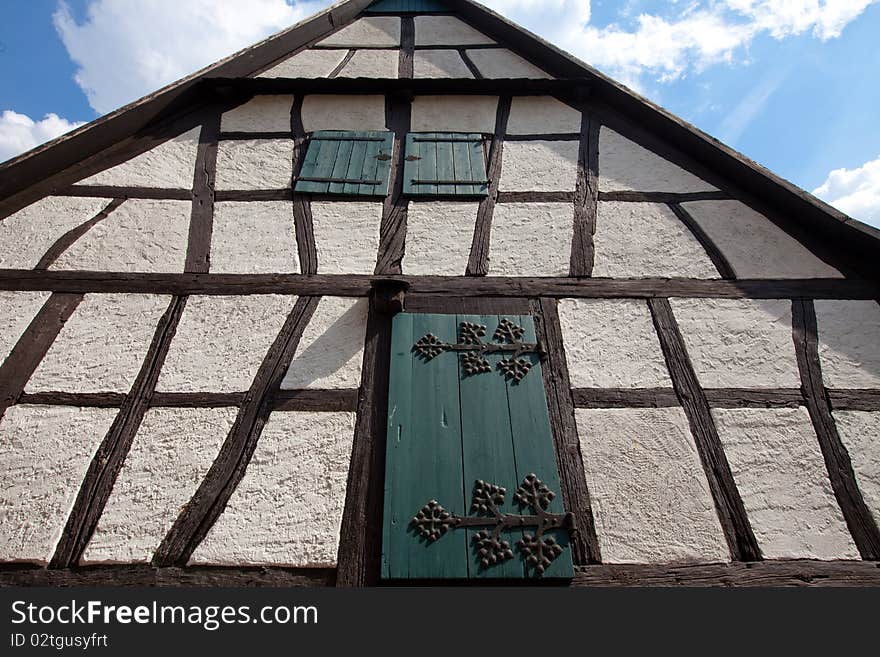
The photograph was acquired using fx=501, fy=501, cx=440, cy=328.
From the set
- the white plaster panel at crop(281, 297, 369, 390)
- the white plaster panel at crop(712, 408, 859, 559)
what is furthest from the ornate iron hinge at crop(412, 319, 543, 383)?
the white plaster panel at crop(712, 408, 859, 559)

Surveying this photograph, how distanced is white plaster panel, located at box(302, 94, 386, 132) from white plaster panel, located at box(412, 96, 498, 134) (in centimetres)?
35

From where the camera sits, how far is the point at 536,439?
270cm

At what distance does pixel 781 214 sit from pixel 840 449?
1.87 m

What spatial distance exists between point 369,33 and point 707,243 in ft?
14.4

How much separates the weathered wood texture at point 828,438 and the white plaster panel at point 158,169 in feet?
14.4

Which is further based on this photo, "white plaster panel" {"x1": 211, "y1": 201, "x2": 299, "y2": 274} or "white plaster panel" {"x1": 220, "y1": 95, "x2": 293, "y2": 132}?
"white plaster panel" {"x1": 220, "y1": 95, "x2": 293, "y2": 132}

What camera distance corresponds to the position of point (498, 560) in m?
2.32

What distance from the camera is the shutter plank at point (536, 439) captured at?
2.37 metres

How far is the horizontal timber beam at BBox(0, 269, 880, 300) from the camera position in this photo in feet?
10.7

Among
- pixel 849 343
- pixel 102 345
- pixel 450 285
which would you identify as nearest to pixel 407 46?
pixel 450 285

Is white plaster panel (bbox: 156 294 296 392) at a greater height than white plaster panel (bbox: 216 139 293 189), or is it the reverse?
white plaster panel (bbox: 216 139 293 189)

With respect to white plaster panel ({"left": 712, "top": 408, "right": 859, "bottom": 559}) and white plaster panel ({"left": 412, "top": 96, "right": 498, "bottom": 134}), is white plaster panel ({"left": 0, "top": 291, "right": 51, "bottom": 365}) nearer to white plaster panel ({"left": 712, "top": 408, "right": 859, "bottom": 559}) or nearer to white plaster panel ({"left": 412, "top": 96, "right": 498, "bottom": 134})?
white plaster panel ({"left": 412, "top": 96, "right": 498, "bottom": 134})

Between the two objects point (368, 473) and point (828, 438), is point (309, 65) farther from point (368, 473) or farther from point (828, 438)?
point (828, 438)

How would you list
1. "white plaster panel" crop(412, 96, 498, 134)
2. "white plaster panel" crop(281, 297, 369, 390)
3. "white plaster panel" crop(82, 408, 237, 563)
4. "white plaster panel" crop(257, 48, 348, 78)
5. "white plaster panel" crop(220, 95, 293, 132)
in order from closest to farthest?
"white plaster panel" crop(82, 408, 237, 563) → "white plaster panel" crop(281, 297, 369, 390) → "white plaster panel" crop(220, 95, 293, 132) → "white plaster panel" crop(412, 96, 498, 134) → "white plaster panel" crop(257, 48, 348, 78)
